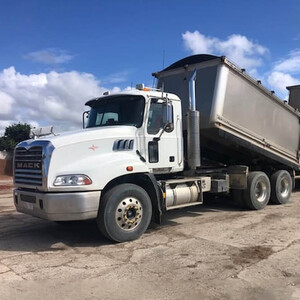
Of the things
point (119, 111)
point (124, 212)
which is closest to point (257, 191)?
point (119, 111)

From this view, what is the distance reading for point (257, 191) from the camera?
34.7ft

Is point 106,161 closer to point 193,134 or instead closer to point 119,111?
point 119,111

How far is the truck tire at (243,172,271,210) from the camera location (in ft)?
33.1

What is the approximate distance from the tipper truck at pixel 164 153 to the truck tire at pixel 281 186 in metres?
0.03

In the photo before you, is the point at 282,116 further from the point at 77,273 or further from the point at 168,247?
the point at 77,273

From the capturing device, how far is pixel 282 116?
11281 millimetres

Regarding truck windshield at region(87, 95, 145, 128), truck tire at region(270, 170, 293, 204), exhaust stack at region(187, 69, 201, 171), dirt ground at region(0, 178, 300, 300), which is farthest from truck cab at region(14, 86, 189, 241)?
truck tire at region(270, 170, 293, 204)

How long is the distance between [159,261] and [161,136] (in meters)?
2.86

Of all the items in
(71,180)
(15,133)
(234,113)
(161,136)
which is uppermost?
(15,133)

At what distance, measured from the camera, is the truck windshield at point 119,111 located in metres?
7.59

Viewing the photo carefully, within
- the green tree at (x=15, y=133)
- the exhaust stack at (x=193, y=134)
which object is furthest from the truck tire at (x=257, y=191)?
the green tree at (x=15, y=133)

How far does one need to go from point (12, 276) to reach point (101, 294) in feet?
4.63

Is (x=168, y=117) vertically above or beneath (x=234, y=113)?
beneath

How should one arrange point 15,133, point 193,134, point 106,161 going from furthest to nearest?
point 15,133, point 193,134, point 106,161
